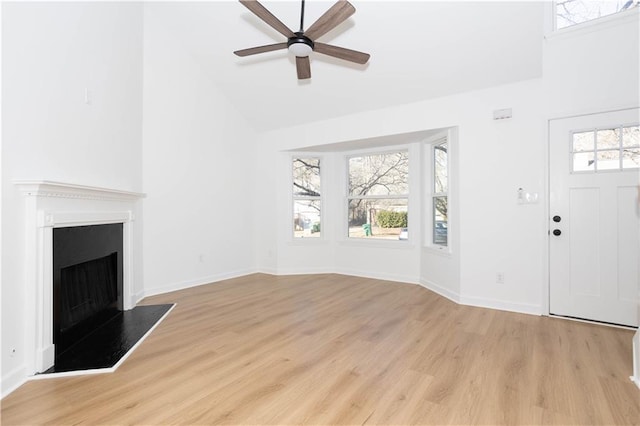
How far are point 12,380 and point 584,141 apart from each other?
5045mm

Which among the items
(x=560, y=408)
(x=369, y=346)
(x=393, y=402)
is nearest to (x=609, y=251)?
(x=560, y=408)

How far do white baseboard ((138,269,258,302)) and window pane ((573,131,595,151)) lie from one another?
478cm

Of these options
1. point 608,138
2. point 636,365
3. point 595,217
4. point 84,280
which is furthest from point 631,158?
point 84,280

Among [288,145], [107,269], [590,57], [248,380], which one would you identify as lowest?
[248,380]

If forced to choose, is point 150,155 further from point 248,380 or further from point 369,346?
point 369,346

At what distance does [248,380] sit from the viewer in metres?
2.07

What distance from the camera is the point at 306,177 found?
5734mm

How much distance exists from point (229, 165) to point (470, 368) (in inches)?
172

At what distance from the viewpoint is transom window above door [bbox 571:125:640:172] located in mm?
3012

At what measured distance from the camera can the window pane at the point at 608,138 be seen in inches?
121

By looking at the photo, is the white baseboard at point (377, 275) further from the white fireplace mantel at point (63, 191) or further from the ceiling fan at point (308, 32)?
the white fireplace mantel at point (63, 191)

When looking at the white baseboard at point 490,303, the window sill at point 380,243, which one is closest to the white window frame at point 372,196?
the window sill at point 380,243

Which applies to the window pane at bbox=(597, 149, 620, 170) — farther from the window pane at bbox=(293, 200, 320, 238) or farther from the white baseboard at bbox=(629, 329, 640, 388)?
the window pane at bbox=(293, 200, 320, 238)

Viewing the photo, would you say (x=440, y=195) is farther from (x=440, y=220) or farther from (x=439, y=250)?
(x=439, y=250)
